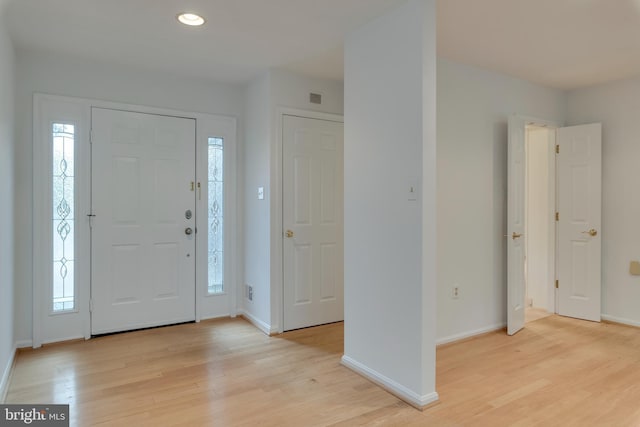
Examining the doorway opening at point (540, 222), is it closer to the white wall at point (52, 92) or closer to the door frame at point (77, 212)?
the door frame at point (77, 212)

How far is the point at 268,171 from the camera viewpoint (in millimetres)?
3650

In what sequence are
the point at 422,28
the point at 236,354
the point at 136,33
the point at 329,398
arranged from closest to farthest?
the point at 422,28, the point at 329,398, the point at 136,33, the point at 236,354

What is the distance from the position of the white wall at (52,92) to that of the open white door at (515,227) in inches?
123

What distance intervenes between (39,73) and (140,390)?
8.89 ft

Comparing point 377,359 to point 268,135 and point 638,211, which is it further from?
point 638,211

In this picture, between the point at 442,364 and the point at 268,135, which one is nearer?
the point at 442,364

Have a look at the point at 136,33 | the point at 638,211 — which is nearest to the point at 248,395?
the point at 136,33

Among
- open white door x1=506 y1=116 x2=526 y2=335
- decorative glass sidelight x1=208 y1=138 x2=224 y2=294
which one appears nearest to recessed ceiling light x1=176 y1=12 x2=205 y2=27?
decorative glass sidelight x1=208 y1=138 x2=224 y2=294

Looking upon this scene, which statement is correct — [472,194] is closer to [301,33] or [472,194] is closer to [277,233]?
[277,233]

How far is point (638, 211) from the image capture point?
12.7 feet

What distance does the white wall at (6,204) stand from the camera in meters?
2.50

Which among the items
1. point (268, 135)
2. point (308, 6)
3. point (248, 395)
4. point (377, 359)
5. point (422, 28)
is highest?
point (308, 6)

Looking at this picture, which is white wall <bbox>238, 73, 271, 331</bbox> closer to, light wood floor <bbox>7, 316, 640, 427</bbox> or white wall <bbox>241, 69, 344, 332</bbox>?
white wall <bbox>241, 69, 344, 332</bbox>

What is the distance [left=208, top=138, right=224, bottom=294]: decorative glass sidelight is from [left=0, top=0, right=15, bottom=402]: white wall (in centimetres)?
161
